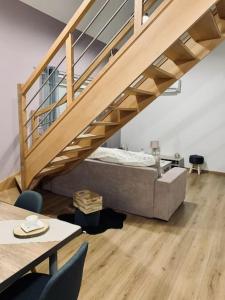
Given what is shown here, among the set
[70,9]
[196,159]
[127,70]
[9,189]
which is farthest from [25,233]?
[196,159]

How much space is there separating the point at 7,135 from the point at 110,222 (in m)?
2.08

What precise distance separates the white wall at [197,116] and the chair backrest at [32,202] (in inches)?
169

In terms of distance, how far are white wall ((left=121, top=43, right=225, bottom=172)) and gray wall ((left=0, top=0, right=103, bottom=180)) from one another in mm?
2973

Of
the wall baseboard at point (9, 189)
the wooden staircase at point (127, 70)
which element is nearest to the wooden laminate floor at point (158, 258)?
the wall baseboard at point (9, 189)

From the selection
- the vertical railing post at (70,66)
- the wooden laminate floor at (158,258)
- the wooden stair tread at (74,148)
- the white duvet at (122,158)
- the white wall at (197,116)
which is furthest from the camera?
the white wall at (197,116)

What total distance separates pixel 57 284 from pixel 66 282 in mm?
56

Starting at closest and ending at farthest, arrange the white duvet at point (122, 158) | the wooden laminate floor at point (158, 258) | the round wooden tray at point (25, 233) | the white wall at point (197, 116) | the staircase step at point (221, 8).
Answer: the round wooden tray at point (25, 233), the wooden laminate floor at point (158, 258), the staircase step at point (221, 8), the white duvet at point (122, 158), the white wall at point (197, 116)

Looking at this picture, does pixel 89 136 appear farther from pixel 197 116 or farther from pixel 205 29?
pixel 197 116

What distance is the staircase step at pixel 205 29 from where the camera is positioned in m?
1.92

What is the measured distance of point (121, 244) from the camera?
2.54 meters

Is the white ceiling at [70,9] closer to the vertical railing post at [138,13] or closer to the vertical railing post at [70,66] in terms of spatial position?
the vertical railing post at [70,66]

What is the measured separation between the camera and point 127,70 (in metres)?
2.08

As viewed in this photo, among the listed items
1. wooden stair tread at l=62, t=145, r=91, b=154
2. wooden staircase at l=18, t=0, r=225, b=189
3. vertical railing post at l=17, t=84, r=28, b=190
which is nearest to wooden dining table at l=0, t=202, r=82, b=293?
wooden staircase at l=18, t=0, r=225, b=189

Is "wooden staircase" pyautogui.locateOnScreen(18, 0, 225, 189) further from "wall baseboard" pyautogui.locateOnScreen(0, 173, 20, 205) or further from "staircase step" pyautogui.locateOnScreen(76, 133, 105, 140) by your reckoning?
"wall baseboard" pyautogui.locateOnScreen(0, 173, 20, 205)
